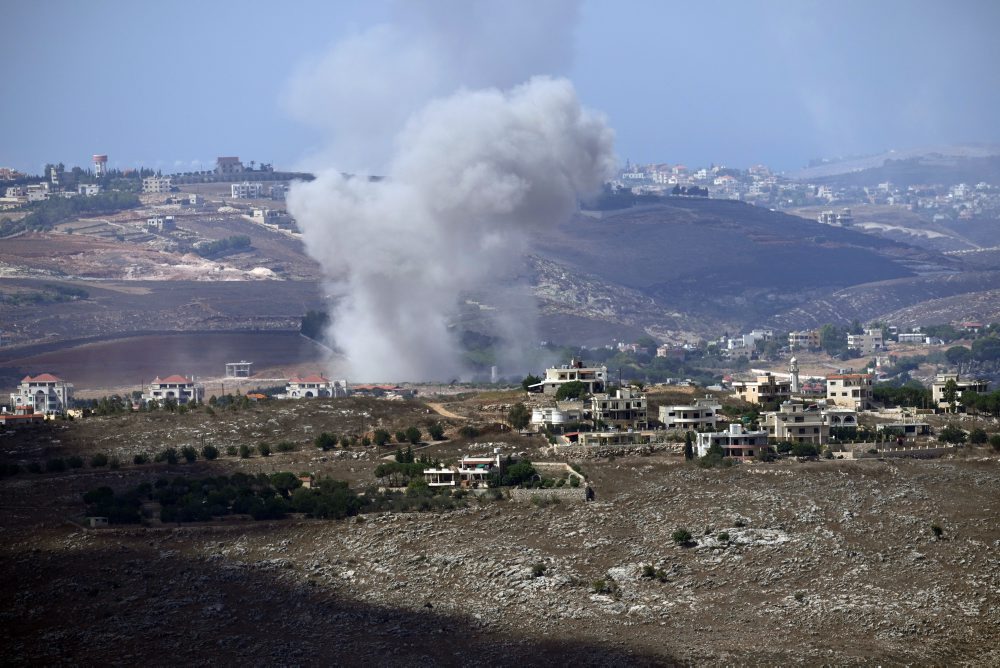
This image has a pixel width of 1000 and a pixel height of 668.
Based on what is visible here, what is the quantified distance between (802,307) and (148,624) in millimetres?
131256

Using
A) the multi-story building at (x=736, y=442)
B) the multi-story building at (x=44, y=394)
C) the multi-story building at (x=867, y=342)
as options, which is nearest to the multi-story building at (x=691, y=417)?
the multi-story building at (x=736, y=442)

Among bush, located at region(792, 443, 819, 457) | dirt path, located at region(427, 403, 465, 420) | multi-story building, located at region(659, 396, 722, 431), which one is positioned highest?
dirt path, located at region(427, 403, 465, 420)

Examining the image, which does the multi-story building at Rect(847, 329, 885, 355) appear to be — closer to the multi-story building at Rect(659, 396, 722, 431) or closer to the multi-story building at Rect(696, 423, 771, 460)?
the multi-story building at Rect(659, 396, 722, 431)

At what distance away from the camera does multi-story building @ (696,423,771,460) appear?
62.0 metres

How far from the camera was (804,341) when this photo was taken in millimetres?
140250

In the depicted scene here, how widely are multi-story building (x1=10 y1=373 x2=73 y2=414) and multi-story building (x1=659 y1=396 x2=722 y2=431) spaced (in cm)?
3824

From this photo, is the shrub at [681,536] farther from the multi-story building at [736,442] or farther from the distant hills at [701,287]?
the distant hills at [701,287]

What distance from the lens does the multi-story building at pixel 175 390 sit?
99.3m

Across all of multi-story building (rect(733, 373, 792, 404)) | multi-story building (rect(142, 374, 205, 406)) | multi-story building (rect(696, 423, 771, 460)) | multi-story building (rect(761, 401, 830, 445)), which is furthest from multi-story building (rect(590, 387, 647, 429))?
multi-story building (rect(142, 374, 205, 406))

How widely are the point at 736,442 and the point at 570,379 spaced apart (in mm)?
13480

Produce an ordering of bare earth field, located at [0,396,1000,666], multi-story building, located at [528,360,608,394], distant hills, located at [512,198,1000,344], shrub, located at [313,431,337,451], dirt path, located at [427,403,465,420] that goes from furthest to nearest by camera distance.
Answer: distant hills, located at [512,198,1000,344]
multi-story building, located at [528,360,608,394]
dirt path, located at [427,403,465,420]
shrub, located at [313,431,337,451]
bare earth field, located at [0,396,1000,666]

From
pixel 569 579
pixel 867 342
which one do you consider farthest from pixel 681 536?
pixel 867 342

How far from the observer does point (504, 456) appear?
2437 inches

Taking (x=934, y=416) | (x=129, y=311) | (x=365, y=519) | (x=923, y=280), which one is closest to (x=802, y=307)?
(x=923, y=280)
